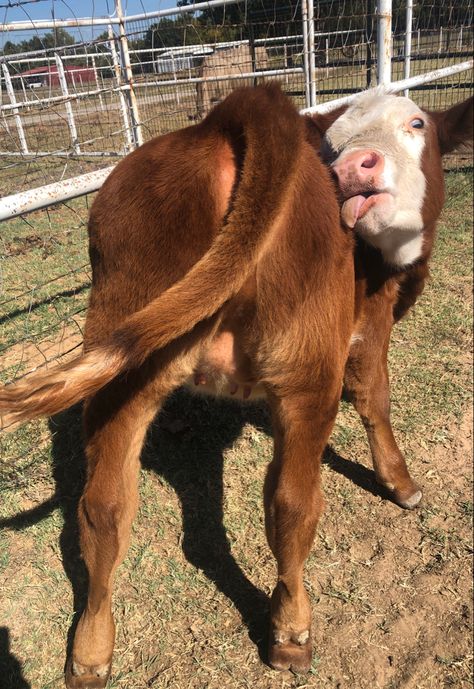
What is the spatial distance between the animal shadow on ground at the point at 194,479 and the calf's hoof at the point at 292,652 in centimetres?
10

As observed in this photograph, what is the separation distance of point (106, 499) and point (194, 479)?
42.7 inches

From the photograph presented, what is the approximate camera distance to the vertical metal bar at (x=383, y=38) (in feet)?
11.2

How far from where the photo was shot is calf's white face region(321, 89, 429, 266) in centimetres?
163

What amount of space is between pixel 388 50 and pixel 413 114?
83.4 inches

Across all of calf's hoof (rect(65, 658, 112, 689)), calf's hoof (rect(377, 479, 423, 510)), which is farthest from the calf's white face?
calf's hoof (rect(65, 658, 112, 689))

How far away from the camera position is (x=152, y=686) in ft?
6.03

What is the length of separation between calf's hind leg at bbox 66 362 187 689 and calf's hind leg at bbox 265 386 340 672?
0.40m

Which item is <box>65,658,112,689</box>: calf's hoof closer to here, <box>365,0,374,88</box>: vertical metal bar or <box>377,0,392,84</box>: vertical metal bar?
<box>377,0,392,84</box>: vertical metal bar

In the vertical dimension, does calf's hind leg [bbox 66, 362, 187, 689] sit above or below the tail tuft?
below

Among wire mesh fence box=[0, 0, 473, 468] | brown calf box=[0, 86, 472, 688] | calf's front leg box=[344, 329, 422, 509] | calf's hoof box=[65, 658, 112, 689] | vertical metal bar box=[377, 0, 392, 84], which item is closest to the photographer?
brown calf box=[0, 86, 472, 688]

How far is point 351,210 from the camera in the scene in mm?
1587

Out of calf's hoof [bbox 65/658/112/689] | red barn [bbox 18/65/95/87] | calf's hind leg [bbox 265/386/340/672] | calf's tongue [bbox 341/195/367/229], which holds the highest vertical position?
red barn [bbox 18/65/95/87]

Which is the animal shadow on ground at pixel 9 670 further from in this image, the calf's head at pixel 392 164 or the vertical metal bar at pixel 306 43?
the vertical metal bar at pixel 306 43

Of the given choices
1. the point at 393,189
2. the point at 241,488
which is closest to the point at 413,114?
the point at 393,189
